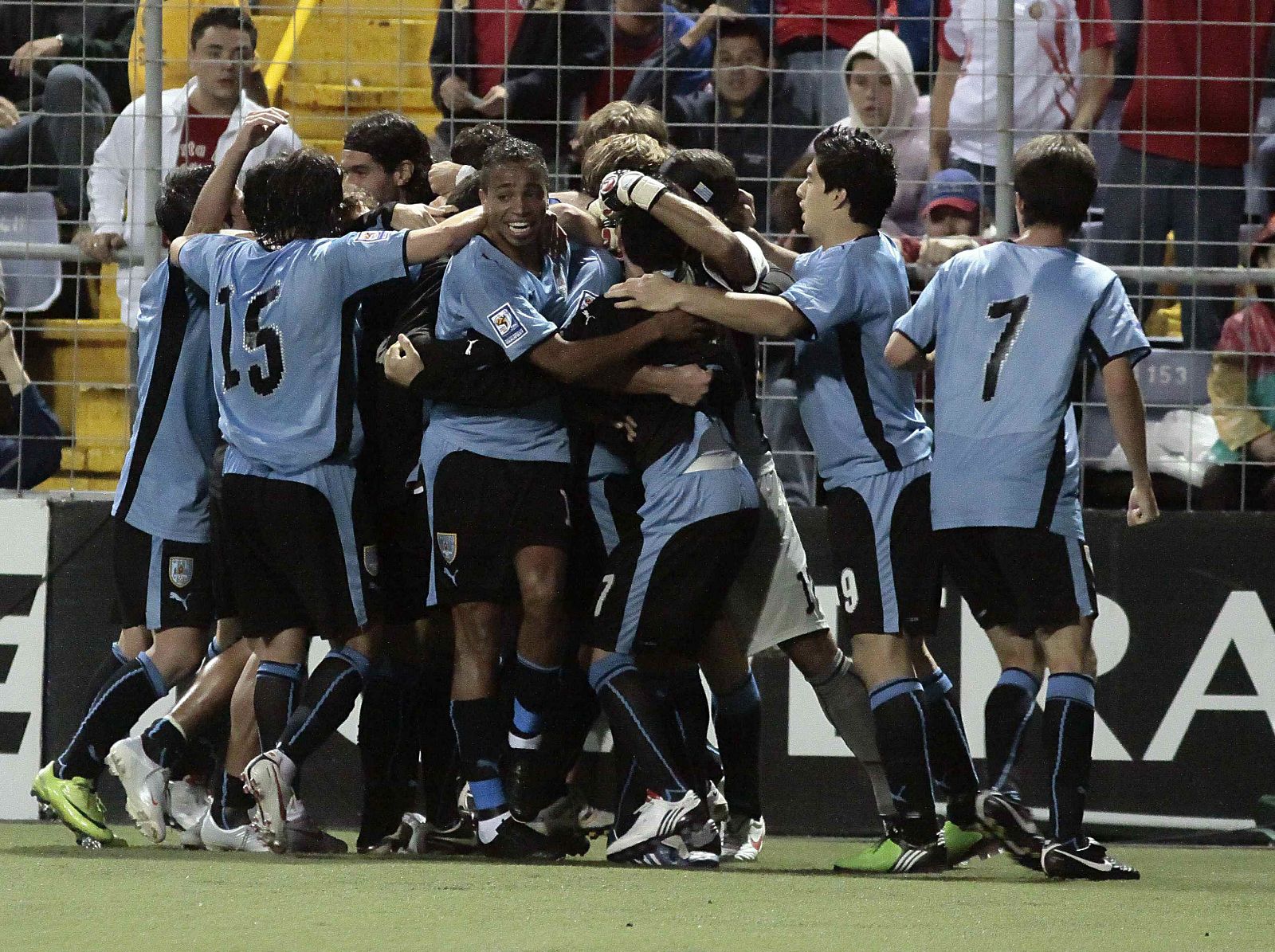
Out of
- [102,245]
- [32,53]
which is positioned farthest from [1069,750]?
[32,53]

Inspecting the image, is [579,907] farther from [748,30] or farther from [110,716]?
[748,30]

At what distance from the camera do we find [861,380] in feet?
16.2

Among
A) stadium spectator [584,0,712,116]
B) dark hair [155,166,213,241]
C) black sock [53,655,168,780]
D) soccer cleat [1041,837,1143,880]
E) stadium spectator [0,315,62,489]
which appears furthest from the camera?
stadium spectator [584,0,712,116]

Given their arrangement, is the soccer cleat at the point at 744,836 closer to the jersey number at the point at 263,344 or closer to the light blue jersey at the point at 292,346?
the light blue jersey at the point at 292,346

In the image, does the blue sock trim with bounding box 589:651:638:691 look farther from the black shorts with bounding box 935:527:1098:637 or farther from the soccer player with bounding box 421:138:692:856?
the black shorts with bounding box 935:527:1098:637

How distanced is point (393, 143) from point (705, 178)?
105 cm

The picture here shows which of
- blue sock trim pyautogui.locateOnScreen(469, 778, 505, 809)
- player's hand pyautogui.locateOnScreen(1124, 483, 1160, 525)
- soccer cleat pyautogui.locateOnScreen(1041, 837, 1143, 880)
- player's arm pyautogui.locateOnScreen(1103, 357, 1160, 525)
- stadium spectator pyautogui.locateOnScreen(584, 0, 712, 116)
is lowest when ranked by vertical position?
soccer cleat pyautogui.locateOnScreen(1041, 837, 1143, 880)

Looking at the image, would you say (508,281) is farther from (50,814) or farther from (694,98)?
(50,814)

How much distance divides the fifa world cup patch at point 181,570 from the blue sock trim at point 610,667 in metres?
1.35

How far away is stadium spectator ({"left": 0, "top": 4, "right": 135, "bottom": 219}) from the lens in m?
6.52

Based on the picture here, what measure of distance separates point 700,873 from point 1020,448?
1.33 metres

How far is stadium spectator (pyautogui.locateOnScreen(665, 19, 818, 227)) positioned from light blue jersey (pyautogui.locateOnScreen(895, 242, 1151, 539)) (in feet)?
5.46

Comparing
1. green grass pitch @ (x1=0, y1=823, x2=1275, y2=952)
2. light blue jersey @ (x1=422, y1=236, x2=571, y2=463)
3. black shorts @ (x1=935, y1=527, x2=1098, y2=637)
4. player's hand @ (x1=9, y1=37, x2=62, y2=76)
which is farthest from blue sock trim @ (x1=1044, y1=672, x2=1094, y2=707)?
player's hand @ (x1=9, y1=37, x2=62, y2=76)

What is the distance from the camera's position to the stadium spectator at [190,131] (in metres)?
6.39
